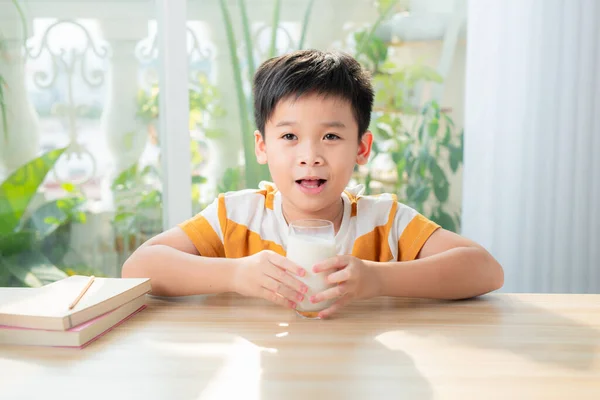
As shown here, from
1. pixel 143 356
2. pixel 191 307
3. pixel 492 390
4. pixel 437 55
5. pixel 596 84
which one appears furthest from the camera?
pixel 437 55

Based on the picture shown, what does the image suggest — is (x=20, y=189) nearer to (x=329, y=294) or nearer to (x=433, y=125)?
(x=433, y=125)

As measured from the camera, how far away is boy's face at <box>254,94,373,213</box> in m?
1.18

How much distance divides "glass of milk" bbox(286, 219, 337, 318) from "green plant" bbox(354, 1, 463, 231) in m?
1.93

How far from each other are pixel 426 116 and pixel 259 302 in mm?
2015

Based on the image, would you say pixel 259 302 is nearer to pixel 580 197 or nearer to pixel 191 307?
pixel 191 307

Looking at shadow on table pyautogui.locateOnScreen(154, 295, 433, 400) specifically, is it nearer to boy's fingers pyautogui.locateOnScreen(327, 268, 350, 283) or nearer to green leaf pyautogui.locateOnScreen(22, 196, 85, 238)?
boy's fingers pyautogui.locateOnScreen(327, 268, 350, 283)

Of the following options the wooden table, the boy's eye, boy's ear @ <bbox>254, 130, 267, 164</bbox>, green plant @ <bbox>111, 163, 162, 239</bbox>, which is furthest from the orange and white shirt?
green plant @ <bbox>111, 163, 162, 239</bbox>

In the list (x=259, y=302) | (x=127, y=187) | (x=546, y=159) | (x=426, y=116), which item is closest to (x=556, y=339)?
(x=259, y=302)

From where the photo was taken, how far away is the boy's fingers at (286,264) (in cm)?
90

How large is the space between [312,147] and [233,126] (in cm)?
167

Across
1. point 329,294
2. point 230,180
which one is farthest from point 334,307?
point 230,180

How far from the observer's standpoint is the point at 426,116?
2812 millimetres

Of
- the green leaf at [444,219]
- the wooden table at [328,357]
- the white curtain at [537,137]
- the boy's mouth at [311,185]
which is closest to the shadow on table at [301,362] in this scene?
the wooden table at [328,357]

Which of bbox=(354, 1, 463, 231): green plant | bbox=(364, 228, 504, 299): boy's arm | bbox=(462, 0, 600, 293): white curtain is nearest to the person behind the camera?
bbox=(364, 228, 504, 299): boy's arm
